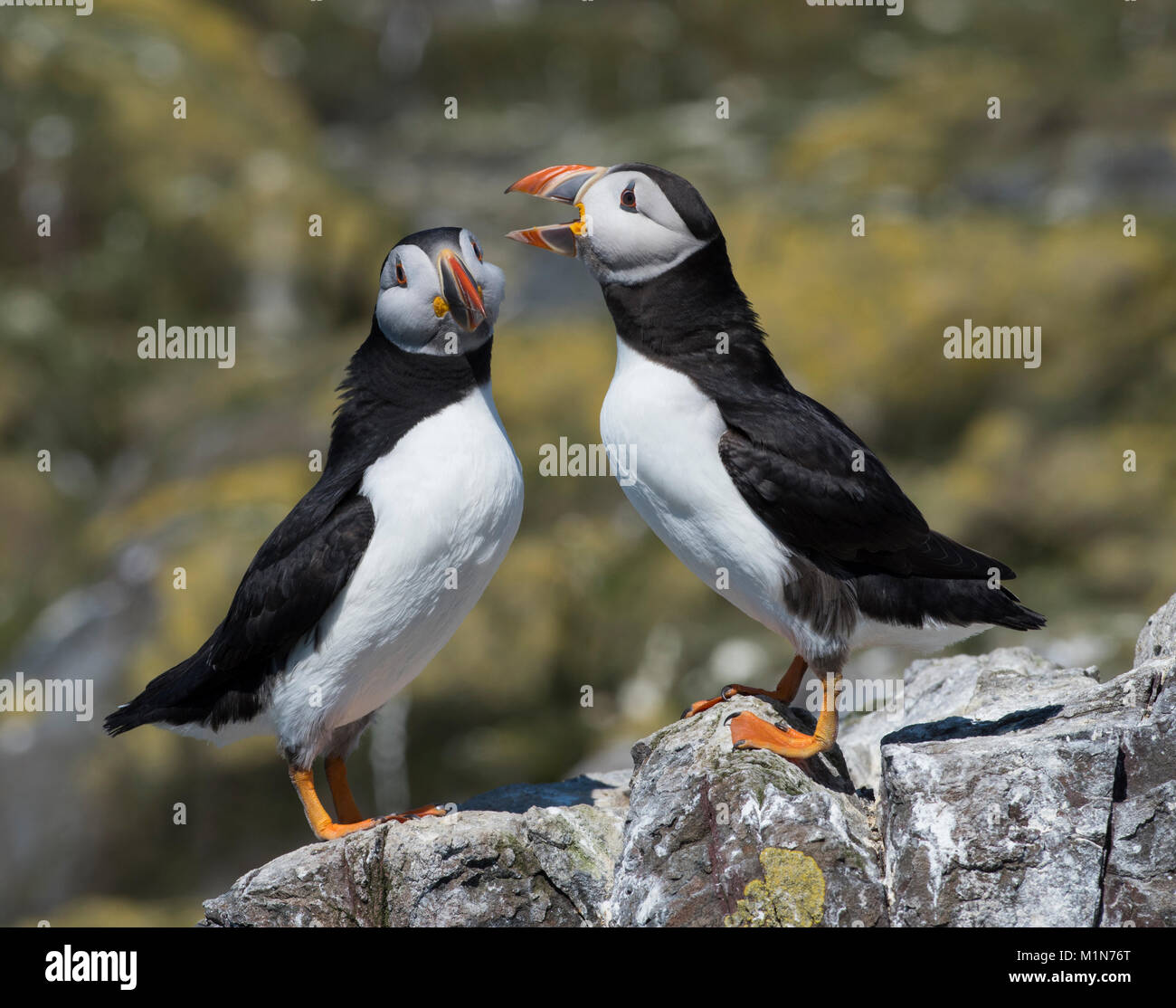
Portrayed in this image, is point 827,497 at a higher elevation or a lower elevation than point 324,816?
higher

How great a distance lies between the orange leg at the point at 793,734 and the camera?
5.38m

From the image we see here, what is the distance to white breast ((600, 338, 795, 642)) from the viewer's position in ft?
17.8

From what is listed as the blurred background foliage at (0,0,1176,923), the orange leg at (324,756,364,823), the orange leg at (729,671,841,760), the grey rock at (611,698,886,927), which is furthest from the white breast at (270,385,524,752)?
the blurred background foliage at (0,0,1176,923)

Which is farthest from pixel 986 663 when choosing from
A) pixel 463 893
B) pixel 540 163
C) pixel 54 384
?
pixel 540 163

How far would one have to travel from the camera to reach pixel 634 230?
554cm

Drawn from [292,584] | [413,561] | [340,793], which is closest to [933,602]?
[413,561]

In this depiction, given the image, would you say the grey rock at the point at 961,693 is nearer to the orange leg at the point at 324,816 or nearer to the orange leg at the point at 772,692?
the orange leg at the point at 772,692

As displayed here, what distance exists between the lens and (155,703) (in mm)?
6246

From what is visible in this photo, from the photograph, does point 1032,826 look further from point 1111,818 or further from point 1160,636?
point 1160,636

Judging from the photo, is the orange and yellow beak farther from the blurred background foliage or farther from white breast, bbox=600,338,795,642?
the blurred background foliage

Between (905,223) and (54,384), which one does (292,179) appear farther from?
(905,223)

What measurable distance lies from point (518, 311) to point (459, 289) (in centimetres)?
993

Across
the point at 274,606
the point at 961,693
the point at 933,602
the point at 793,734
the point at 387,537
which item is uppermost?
the point at 387,537
